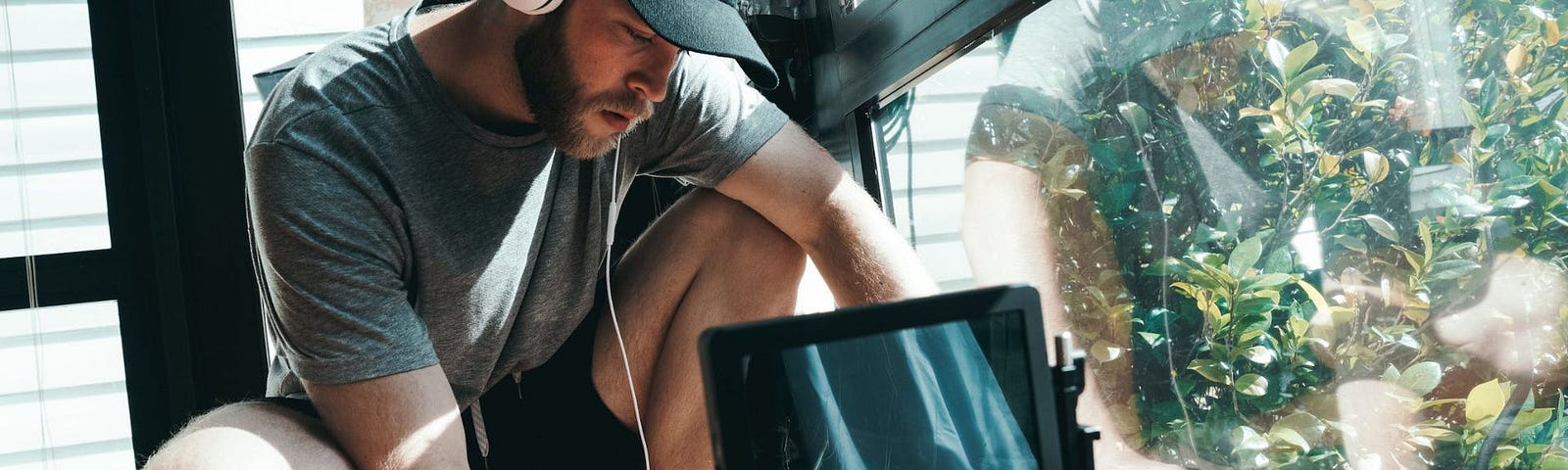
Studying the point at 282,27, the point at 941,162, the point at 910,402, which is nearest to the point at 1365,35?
the point at 910,402

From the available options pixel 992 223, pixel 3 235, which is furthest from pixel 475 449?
pixel 3 235

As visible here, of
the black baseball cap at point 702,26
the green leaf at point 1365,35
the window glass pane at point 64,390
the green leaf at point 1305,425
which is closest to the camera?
the green leaf at point 1365,35

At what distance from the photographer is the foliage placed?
588 mm

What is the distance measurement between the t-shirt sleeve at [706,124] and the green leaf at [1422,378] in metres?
0.69

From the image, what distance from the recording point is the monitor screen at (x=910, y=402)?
2.15 ft

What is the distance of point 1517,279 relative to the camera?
1.92 ft

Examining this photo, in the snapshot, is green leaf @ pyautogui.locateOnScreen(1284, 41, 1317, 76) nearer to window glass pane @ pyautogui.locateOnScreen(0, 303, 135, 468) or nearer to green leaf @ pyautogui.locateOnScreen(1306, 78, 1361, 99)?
green leaf @ pyautogui.locateOnScreen(1306, 78, 1361, 99)

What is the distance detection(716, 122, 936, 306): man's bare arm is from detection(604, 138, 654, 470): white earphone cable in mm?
139

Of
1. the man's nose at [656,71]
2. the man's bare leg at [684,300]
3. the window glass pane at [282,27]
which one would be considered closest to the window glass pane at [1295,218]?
the man's bare leg at [684,300]

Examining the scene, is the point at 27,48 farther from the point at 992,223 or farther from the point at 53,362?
the point at 992,223

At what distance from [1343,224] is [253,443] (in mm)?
941

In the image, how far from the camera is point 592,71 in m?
1.05

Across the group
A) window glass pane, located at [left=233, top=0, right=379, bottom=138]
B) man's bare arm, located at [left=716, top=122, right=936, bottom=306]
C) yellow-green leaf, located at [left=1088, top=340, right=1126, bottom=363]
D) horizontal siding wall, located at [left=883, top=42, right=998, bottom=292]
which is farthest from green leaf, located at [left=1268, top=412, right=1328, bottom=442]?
window glass pane, located at [left=233, top=0, right=379, bottom=138]

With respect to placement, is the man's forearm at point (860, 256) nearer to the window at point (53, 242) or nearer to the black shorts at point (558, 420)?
the black shorts at point (558, 420)
